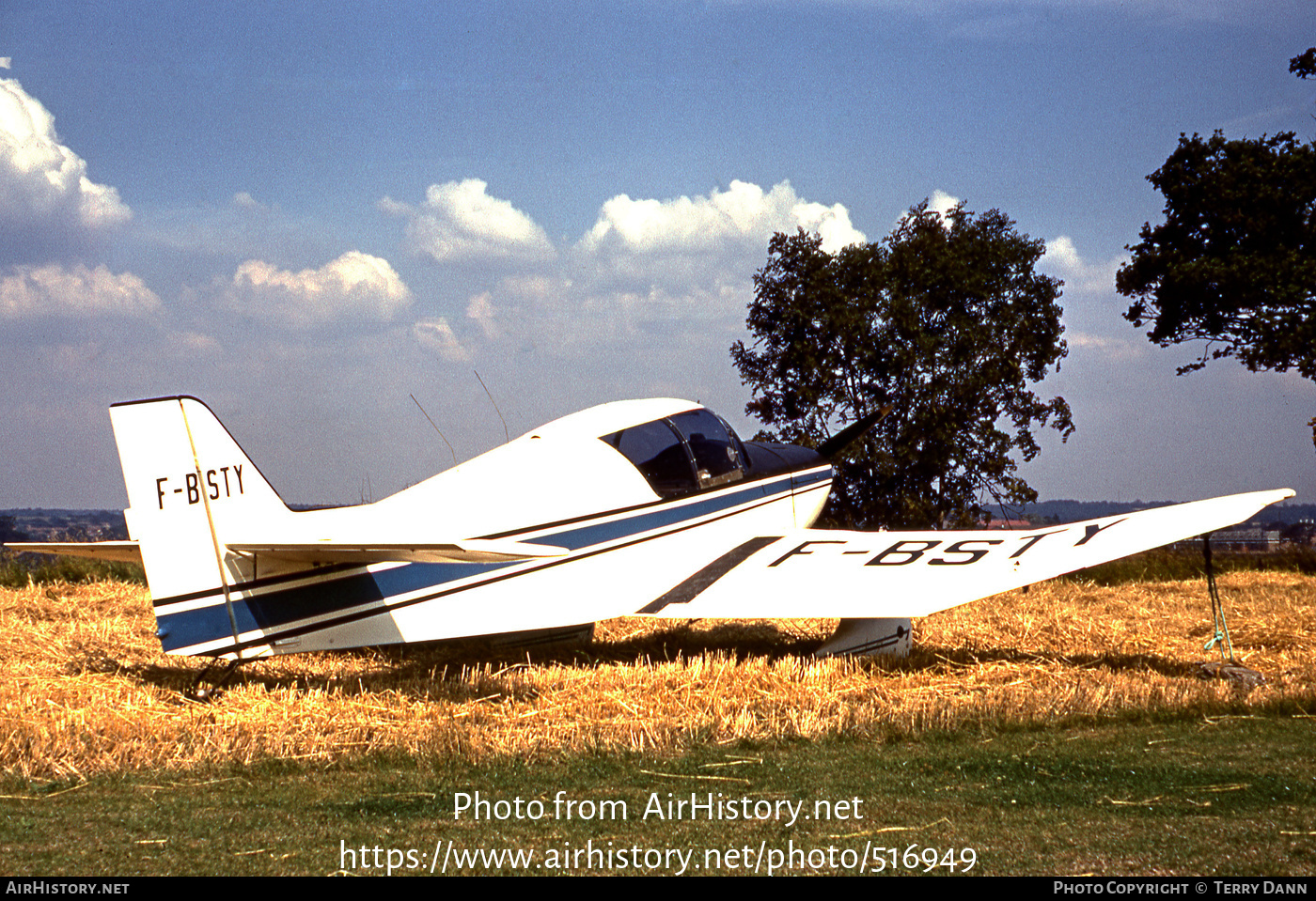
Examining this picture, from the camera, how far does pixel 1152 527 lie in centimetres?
786

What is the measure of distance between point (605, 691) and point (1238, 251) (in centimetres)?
1733

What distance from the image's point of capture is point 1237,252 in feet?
62.2

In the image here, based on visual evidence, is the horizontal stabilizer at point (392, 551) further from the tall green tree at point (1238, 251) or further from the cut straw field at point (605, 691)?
the tall green tree at point (1238, 251)

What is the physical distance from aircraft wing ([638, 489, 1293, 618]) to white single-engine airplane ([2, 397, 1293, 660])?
2 centimetres

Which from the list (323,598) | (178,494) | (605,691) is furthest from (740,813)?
(178,494)

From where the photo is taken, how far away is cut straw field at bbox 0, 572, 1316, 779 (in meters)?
5.73

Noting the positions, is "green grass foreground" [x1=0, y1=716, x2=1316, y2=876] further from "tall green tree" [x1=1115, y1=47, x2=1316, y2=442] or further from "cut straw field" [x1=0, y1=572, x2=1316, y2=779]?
"tall green tree" [x1=1115, y1=47, x2=1316, y2=442]

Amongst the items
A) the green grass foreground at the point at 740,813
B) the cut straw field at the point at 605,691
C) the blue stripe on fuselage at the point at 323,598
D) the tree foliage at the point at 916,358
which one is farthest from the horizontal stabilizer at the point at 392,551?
the tree foliage at the point at 916,358

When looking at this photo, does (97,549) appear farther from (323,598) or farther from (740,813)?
(740,813)

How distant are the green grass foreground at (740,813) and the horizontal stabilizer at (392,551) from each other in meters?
1.19

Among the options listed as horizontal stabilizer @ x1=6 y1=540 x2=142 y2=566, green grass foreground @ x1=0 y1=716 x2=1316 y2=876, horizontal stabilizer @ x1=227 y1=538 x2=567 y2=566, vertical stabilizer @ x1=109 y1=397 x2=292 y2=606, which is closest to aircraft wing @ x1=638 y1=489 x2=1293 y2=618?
green grass foreground @ x1=0 y1=716 x2=1316 y2=876

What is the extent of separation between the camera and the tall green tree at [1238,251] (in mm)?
18000

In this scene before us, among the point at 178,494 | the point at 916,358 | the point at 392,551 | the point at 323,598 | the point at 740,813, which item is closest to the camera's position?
the point at 740,813

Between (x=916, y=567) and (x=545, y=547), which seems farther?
(x=916, y=567)
